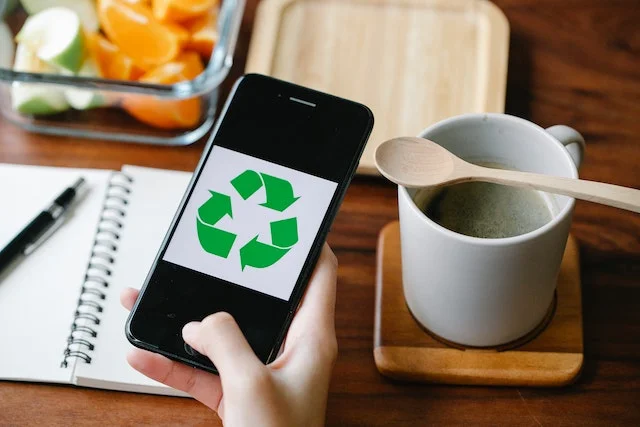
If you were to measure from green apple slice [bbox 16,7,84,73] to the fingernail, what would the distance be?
316 mm

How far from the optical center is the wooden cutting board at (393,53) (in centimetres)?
71

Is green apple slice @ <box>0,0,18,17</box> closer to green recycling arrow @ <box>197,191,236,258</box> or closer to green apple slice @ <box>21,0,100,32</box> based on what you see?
green apple slice @ <box>21,0,100,32</box>

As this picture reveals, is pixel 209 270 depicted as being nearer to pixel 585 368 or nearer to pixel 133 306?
pixel 133 306

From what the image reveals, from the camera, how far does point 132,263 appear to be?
2.05ft

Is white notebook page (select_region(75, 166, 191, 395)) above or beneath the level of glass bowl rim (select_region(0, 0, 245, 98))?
beneath

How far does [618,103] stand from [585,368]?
28 cm

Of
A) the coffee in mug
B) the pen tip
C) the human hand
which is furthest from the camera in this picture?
the pen tip

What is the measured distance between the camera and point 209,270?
0.53 meters

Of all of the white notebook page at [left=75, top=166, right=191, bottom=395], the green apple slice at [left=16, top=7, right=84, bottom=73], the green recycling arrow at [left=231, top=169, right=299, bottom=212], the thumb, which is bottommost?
the white notebook page at [left=75, top=166, right=191, bottom=395]

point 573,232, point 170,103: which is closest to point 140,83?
point 170,103

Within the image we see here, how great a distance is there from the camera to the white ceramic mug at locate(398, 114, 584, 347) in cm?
47

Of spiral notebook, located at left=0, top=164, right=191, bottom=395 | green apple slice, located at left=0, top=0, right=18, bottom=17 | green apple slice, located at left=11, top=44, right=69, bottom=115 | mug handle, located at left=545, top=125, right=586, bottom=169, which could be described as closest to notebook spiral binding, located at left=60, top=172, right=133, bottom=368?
spiral notebook, located at left=0, top=164, right=191, bottom=395

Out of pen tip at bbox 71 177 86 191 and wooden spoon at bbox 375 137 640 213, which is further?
pen tip at bbox 71 177 86 191

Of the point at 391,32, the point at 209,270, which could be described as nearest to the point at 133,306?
the point at 209,270
